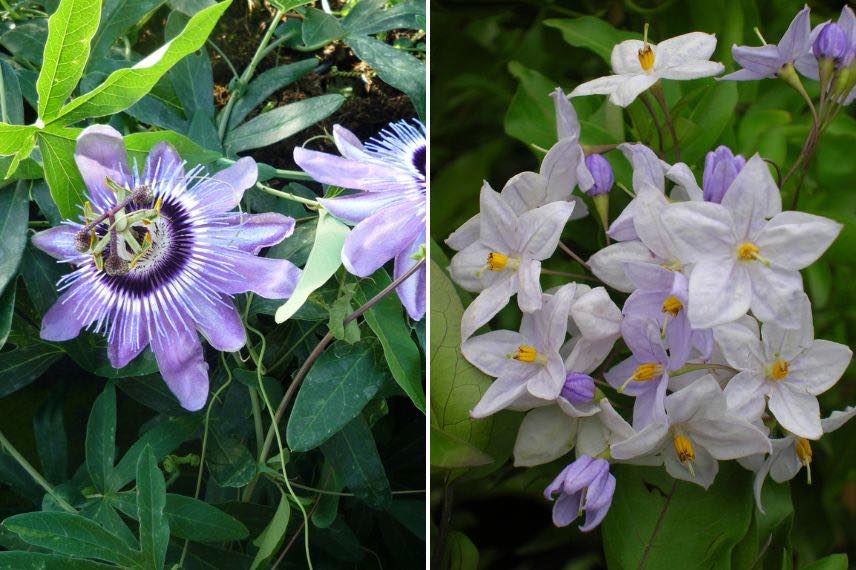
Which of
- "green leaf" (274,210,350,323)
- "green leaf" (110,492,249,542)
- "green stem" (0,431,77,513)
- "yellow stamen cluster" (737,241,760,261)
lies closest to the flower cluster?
"yellow stamen cluster" (737,241,760,261)

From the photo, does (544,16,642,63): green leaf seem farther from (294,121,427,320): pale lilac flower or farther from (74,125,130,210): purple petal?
(74,125,130,210): purple petal

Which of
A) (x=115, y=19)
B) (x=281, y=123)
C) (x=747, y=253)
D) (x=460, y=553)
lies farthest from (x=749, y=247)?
(x=115, y=19)

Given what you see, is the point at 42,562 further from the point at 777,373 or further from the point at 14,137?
the point at 777,373

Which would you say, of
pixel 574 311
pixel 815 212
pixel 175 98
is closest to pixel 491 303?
pixel 574 311

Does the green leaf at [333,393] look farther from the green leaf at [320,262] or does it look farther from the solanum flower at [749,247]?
the solanum flower at [749,247]

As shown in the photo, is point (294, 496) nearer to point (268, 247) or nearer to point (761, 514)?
point (268, 247)
